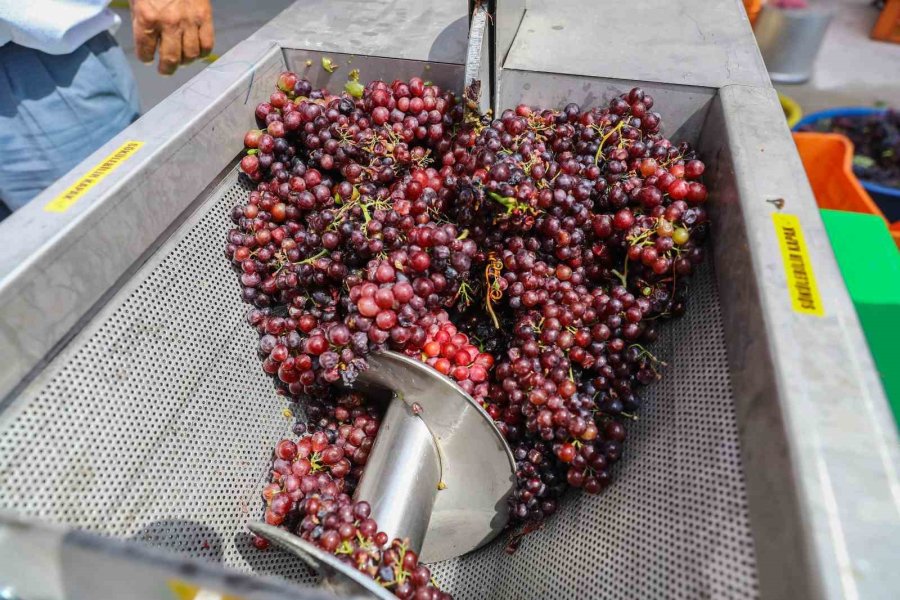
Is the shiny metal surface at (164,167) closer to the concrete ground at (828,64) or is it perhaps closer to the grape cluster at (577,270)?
the grape cluster at (577,270)

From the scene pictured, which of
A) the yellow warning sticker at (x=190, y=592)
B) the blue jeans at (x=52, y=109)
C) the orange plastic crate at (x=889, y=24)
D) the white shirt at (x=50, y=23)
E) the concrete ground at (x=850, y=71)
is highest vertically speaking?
the white shirt at (x=50, y=23)

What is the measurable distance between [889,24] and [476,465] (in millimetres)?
6770

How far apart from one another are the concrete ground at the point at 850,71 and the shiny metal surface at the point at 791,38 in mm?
130

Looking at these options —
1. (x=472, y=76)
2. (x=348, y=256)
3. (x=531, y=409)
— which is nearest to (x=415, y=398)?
(x=531, y=409)

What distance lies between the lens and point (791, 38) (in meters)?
4.58

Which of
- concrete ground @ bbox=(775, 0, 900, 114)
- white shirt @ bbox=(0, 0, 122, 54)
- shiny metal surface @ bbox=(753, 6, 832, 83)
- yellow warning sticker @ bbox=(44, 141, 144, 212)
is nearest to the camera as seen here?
yellow warning sticker @ bbox=(44, 141, 144, 212)

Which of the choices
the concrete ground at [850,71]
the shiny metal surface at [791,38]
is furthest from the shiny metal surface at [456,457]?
the shiny metal surface at [791,38]

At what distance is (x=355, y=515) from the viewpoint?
1.10 meters

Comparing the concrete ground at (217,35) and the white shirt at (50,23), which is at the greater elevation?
the white shirt at (50,23)

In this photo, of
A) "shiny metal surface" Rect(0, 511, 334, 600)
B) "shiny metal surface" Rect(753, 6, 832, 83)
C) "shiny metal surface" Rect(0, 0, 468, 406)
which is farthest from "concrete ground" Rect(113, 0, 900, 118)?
"shiny metal surface" Rect(0, 511, 334, 600)

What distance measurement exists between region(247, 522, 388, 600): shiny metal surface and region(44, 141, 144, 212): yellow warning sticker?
2.52ft

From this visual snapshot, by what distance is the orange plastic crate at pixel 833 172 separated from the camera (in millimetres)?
2543

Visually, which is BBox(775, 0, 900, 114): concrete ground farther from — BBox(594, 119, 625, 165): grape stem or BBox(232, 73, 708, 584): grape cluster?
BBox(232, 73, 708, 584): grape cluster

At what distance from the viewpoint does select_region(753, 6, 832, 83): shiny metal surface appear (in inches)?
177
